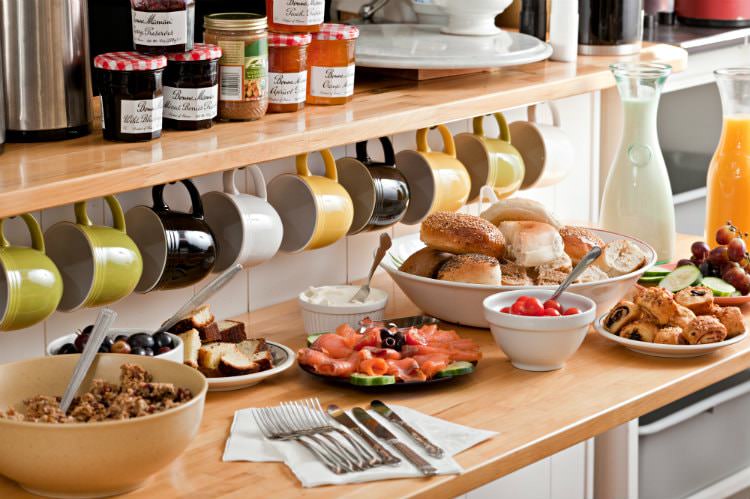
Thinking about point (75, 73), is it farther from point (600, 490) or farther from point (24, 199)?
point (600, 490)

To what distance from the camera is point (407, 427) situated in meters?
1.36

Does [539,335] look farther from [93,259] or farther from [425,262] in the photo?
[93,259]

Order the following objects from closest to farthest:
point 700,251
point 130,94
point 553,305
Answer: point 130,94 → point 553,305 → point 700,251

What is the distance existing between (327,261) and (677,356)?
24.4 inches

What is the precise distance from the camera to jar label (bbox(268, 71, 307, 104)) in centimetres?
164

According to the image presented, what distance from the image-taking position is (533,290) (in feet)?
5.36

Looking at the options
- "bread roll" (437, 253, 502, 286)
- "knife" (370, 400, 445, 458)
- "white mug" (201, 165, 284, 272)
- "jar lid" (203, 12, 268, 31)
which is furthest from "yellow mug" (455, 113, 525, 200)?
"knife" (370, 400, 445, 458)

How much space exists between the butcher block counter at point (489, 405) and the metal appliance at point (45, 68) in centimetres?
Answer: 39

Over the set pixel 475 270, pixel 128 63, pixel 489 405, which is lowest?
pixel 489 405

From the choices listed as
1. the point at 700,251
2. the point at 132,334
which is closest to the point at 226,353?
the point at 132,334

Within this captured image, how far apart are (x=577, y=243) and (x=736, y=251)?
275 millimetres

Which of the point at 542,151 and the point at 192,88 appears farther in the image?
the point at 542,151

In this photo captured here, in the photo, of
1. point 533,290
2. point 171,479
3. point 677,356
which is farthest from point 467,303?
point 171,479

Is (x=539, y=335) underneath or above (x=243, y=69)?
underneath
